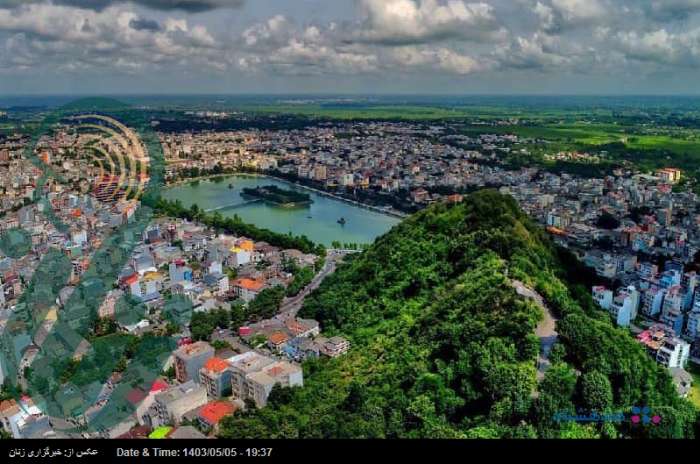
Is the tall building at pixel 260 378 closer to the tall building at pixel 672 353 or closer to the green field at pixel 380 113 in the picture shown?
the tall building at pixel 672 353

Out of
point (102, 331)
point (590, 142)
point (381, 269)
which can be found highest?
point (590, 142)

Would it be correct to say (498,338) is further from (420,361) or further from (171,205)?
(171,205)

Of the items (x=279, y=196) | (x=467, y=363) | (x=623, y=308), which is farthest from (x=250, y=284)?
(x=279, y=196)

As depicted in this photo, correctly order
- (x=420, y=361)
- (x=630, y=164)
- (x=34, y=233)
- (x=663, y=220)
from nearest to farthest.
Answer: (x=420, y=361), (x=34, y=233), (x=663, y=220), (x=630, y=164)

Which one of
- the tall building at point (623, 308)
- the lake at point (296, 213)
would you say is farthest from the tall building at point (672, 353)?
the lake at point (296, 213)

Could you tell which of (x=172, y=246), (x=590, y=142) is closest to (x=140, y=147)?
(x=172, y=246)

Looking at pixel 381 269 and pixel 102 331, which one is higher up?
pixel 381 269

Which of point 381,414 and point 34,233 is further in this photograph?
point 34,233

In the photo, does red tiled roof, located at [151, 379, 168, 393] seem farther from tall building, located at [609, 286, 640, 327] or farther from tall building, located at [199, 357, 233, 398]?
tall building, located at [609, 286, 640, 327]
